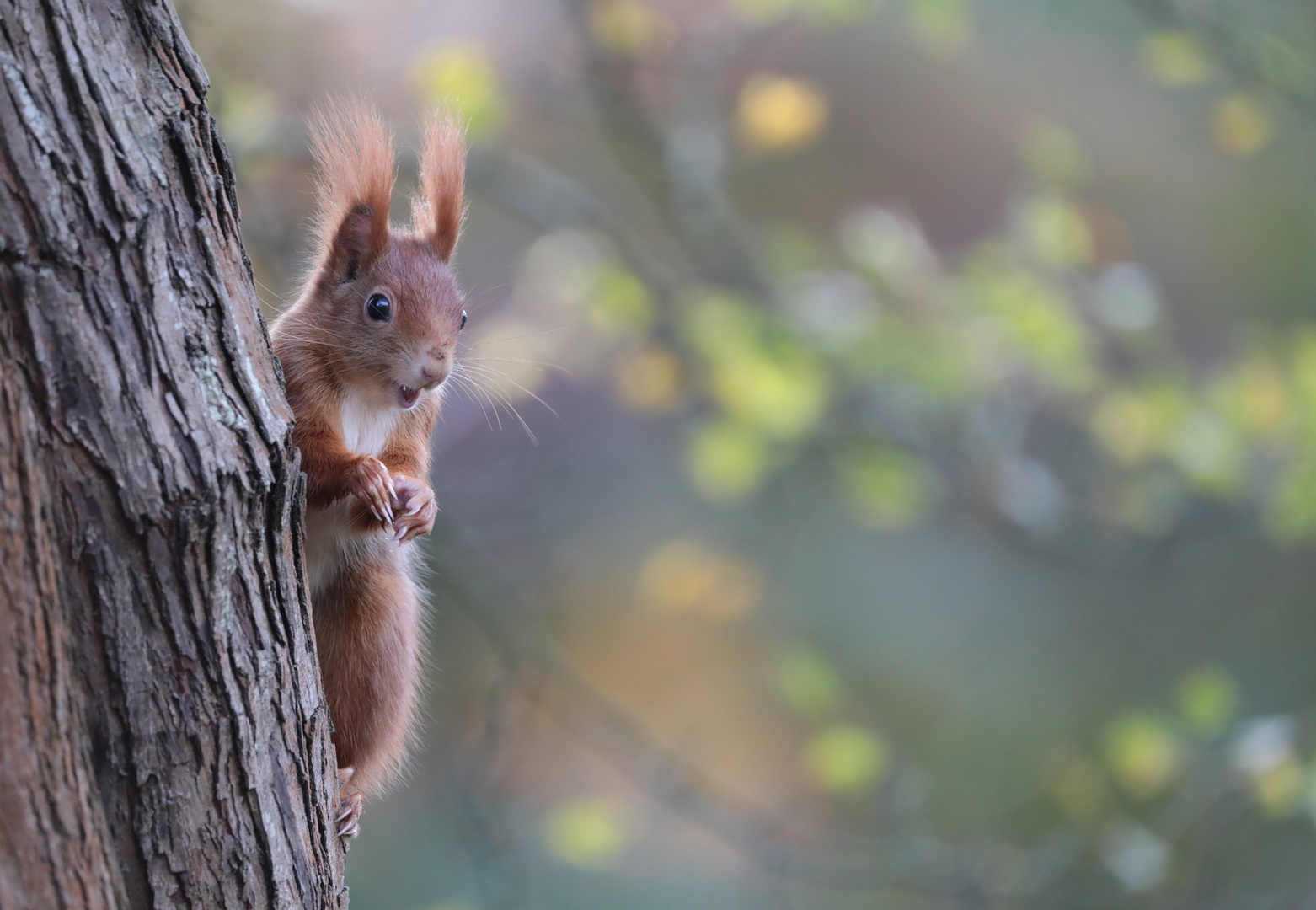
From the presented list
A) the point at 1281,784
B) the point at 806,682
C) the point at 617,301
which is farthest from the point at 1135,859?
the point at 617,301

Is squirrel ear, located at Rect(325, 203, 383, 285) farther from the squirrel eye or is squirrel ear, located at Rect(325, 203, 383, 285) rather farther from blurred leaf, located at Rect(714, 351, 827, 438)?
blurred leaf, located at Rect(714, 351, 827, 438)

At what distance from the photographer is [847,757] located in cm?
290

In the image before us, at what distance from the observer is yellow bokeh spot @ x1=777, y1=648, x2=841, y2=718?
3.00 m

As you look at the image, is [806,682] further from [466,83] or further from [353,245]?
[353,245]

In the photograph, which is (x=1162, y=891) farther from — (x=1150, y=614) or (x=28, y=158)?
(x=28, y=158)

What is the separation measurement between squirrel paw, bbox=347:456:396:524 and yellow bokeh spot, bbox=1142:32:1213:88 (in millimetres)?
2593

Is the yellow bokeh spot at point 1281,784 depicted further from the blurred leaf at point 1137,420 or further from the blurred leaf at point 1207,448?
the blurred leaf at point 1137,420

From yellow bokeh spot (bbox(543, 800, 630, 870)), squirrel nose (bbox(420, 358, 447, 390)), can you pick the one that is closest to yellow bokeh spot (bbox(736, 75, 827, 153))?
squirrel nose (bbox(420, 358, 447, 390))

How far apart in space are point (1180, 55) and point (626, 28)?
56.8 inches

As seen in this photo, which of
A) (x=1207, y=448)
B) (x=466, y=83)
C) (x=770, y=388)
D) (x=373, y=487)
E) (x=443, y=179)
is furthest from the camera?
(x=1207, y=448)

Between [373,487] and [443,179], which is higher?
[443,179]

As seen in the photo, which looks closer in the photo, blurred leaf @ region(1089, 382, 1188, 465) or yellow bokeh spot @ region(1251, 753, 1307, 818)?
yellow bokeh spot @ region(1251, 753, 1307, 818)

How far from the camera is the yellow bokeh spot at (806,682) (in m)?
3.00

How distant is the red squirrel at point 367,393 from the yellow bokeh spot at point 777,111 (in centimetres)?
141
